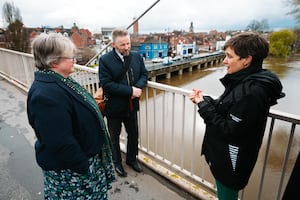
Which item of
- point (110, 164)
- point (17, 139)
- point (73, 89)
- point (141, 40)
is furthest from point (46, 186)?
point (141, 40)

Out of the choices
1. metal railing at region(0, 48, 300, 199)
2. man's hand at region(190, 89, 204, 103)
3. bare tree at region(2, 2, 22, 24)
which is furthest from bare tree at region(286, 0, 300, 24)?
bare tree at region(2, 2, 22, 24)

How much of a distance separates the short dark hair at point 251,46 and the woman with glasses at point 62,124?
83 cm

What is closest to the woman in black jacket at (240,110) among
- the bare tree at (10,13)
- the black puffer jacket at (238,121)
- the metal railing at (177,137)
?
the black puffer jacket at (238,121)

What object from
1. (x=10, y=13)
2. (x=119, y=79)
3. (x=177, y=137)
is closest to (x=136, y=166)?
(x=119, y=79)

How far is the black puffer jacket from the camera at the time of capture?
2.94ft

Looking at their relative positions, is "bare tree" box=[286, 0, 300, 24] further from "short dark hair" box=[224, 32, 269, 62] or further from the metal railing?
"short dark hair" box=[224, 32, 269, 62]

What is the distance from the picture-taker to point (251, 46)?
93cm

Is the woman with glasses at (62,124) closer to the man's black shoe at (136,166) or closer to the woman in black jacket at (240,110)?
the woman in black jacket at (240,110)

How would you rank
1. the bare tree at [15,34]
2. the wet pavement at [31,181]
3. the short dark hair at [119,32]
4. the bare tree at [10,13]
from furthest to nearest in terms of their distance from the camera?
the bare tree at [10,13]
the bare tree at [15,34]
the wet pavement at [31,181]
the short dark hair at [119,32]

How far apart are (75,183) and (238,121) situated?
38.3 inches

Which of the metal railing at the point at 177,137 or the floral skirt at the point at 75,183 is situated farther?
the metal railing at the point at 177,137

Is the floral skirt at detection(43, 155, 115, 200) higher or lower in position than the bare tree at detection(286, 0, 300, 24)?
lower

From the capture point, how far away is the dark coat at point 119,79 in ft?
Answer: 5.41

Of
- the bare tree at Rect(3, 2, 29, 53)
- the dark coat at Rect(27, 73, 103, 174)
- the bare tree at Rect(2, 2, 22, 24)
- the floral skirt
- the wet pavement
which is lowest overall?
the wet pavement
